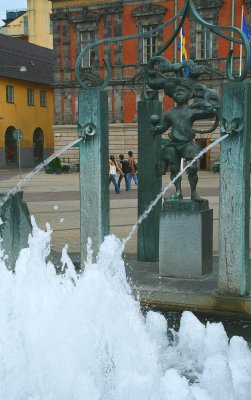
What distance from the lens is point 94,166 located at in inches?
280

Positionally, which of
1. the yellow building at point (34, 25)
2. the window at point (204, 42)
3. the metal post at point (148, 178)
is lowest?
the metal post at point (148, 178)

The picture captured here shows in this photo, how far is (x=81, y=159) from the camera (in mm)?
7160

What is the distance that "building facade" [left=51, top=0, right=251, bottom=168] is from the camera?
4022 centimetres

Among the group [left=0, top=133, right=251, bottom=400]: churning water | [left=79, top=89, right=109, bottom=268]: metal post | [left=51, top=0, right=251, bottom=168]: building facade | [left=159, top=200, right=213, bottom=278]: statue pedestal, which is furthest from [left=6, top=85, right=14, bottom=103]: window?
[left=0, top=133, right=251, bottom=400]: churning water

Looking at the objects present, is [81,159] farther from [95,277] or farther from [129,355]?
[129,355]

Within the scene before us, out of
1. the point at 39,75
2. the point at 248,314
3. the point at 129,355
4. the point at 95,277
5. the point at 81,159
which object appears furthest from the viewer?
the point at 39,75

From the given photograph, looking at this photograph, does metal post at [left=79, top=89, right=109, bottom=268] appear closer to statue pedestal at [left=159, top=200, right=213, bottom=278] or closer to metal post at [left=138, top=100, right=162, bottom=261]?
statue pedestal at [left=159, top=200, right=213, bottom=278]

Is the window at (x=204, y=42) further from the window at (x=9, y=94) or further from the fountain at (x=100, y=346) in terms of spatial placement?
the fountain at (x=100, y=346)

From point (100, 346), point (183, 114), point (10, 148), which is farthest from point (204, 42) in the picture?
point (100, 346)

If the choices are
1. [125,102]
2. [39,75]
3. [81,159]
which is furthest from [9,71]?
[81,159]

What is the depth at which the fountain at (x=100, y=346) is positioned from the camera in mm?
3982

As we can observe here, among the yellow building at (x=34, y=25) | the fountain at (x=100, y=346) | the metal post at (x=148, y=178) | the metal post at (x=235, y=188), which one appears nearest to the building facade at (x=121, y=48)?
the yellow building at (x=34, y=25)

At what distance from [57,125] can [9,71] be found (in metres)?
6.77

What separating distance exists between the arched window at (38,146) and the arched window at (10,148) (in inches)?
118
